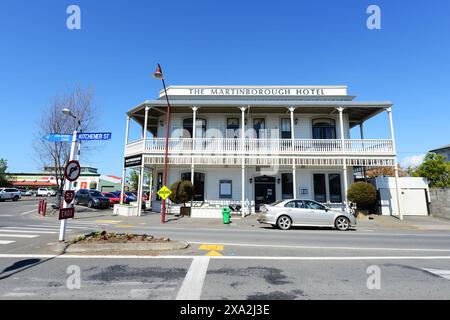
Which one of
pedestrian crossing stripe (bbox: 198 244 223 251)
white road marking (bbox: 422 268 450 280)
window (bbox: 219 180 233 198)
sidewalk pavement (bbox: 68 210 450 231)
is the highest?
window (bbox: 219 180 233 198)

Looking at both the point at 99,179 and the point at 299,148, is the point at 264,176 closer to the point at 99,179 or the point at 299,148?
the point at 299,148

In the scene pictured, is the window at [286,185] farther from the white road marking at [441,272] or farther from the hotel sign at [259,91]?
the white road marking at [441,272]

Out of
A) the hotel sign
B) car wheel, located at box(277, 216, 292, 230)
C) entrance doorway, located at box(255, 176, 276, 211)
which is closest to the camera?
car wheel, located at box(277, 216, 292, 230)

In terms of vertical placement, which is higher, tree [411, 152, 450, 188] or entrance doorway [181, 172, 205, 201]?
tree [411, 152, 450, 188]

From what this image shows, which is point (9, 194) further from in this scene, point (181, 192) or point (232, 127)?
point (232, 127)

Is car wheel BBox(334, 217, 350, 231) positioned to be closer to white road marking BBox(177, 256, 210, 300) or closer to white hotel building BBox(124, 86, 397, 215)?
white hotel building BBox(124, 86, 397, 215)

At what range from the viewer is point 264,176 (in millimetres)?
19906

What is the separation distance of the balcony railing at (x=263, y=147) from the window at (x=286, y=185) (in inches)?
93.7

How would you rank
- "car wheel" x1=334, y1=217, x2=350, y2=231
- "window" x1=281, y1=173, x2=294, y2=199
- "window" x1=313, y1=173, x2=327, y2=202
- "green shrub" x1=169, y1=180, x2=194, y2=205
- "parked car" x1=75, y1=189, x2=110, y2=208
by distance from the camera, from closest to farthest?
"car wheel" x1=334, y1=217, x2=350, y2=231, "green shrub" x1=169, y1=180, x2=194, y2=205, "window" x1=313, y1=173, x2=327, y2=202, "window" x1=281, y1=173, x2=294, y2=199, "parked car" x1=75, y1=189, x2=110, y2=208

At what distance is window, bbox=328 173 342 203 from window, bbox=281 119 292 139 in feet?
15.0

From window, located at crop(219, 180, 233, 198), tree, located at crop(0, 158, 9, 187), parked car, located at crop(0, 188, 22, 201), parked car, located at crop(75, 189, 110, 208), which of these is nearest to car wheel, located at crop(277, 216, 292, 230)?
window, located at crop(219, 180, 233, 198)

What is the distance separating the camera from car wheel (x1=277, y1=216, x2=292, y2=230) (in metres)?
12.5

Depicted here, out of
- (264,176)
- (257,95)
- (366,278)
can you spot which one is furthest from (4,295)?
(257,95)

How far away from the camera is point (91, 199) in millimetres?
24969
